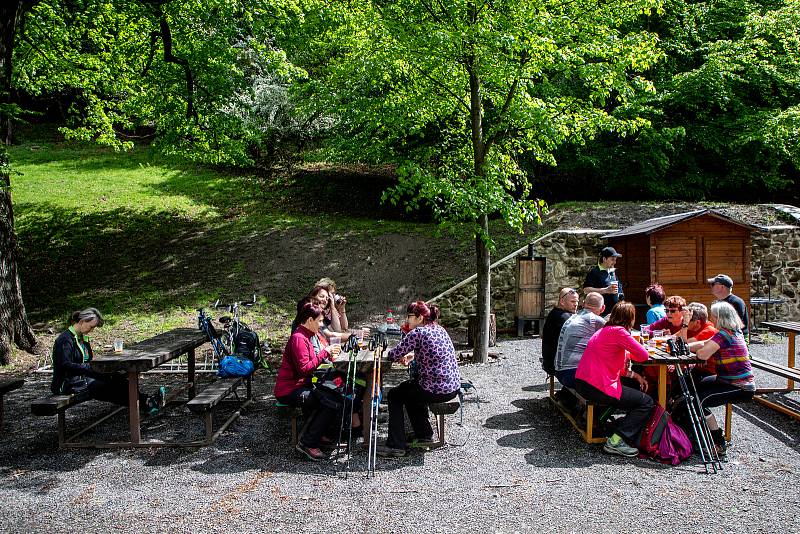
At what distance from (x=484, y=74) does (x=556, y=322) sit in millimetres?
4155

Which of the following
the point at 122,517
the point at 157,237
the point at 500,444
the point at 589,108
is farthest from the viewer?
the point at 157,237

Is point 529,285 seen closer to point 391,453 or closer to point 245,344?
point 245,344

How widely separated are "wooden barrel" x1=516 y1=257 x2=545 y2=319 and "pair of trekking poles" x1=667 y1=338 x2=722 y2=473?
5.88m

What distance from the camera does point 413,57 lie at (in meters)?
8.93

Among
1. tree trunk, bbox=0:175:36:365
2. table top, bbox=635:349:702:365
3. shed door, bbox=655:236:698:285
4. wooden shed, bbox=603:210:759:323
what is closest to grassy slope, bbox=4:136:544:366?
tree trunk, bbox=0:175:36:365

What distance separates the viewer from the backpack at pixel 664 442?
209 inches

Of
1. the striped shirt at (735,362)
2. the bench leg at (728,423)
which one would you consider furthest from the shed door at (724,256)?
the striped shirt at (735,362)

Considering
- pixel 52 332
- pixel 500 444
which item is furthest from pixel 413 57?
pixel 52 332

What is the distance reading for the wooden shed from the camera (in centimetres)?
1101

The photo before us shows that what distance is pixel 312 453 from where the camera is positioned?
215 inches

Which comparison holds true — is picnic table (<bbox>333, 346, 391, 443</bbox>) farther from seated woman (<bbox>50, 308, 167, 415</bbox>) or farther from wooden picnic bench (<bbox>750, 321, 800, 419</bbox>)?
wooden picnic bench (<bbox>750, 321, 800, 419</bbox>)

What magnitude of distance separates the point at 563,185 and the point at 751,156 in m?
5.18

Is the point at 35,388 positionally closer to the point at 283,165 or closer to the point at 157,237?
the point at 157,237

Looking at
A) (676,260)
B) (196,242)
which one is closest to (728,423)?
(676,260)
